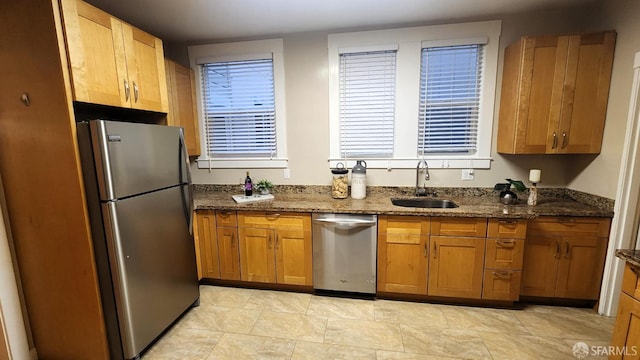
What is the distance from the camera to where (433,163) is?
2.73 metres

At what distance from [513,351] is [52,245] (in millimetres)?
3062

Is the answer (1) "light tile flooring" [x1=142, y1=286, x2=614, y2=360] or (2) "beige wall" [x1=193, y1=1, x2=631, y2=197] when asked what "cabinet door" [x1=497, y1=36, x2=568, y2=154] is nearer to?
(2) "beige wall" [x1=193, y1=1, x2=631, y2=197]

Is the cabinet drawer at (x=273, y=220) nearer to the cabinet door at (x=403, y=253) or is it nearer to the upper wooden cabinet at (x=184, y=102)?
the cabinet door at (x=403, y=253)

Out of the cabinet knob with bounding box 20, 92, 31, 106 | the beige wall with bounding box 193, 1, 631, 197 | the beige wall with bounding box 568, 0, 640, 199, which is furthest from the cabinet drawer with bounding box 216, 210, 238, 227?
the beige wall with bounding box 568, 0, 640, 199

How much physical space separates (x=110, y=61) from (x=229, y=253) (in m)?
1.78

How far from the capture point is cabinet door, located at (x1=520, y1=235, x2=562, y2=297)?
2.22m

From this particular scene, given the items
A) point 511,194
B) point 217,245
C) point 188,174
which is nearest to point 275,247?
point 217,245

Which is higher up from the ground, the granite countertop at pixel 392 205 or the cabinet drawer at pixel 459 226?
the granite countertop at pixel 392 205

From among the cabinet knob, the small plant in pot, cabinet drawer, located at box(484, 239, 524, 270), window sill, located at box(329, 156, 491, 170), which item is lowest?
cabinet drawer, located at box(484, 239, 524, 270)

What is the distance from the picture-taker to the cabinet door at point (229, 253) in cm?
257

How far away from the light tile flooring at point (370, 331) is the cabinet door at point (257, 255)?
21 centimetres

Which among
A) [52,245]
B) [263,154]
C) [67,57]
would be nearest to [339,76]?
[263,154]

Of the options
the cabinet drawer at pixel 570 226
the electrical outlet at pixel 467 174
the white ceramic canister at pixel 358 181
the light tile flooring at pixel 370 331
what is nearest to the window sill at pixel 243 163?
the white ceramic canister at pixel 358 181

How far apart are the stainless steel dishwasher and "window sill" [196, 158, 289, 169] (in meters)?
0.89
